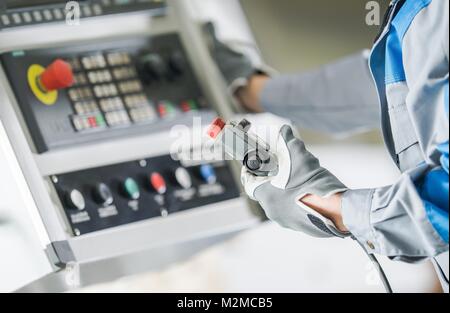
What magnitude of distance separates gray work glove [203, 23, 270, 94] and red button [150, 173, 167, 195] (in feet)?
1.12

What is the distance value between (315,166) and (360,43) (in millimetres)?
568

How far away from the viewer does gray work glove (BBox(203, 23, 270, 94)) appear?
5.74 ft

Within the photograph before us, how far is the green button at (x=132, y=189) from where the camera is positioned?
1.44 metres

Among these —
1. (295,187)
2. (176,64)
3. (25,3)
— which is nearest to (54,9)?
(25,3)

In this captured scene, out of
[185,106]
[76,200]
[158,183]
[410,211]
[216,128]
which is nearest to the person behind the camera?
[410,211]

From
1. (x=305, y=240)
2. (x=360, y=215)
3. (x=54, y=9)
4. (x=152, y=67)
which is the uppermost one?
(x=54, y=9)

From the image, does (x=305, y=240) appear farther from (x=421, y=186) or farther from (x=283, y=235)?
(x=421, y=186)

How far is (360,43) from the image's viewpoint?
5.78 ft

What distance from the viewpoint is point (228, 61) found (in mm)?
1770

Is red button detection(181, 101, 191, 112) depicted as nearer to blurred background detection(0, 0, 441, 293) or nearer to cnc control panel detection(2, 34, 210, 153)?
cnc control panel detection(2, 34, 210, 153)

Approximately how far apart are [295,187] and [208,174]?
0.31 meters

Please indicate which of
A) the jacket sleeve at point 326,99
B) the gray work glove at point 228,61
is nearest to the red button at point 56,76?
the gray work glove at point 228,61

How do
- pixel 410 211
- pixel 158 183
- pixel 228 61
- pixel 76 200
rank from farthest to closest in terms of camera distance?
pixel 228 61
pixel 158 183
pixel 76 200
pixel 410 211
